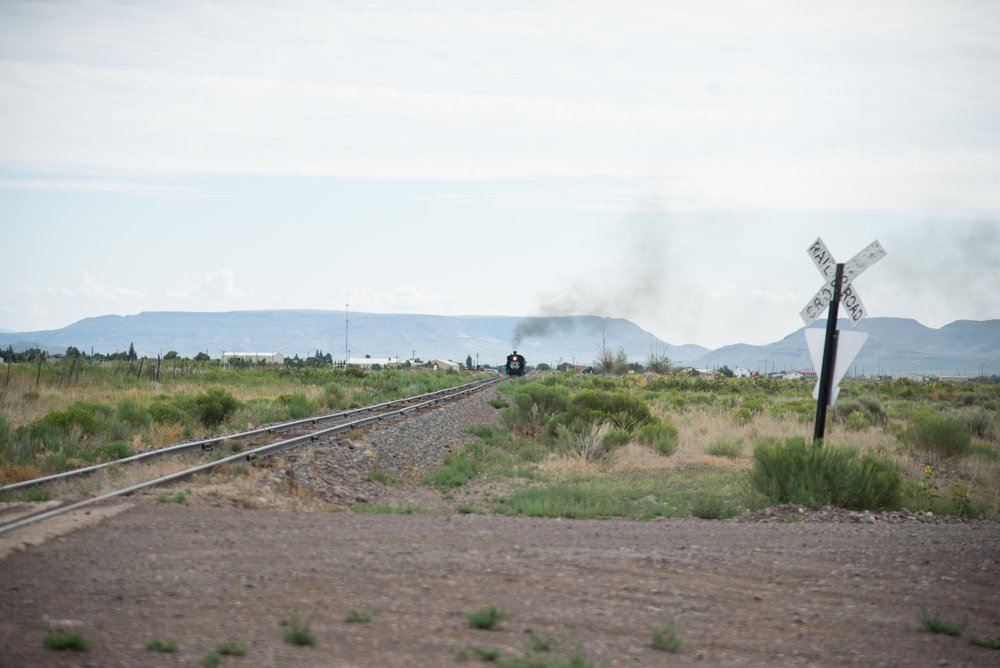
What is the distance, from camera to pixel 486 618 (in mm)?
6918

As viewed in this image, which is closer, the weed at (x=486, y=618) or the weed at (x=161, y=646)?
the weed at (x=161, y=646)

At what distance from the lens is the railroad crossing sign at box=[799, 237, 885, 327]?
1451 centimetres

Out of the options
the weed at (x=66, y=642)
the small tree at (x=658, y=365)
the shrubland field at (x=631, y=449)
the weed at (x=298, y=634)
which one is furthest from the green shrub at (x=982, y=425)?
the small tree at (x=658, y=365)

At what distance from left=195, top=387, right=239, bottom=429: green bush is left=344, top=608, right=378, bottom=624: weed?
20542 mm

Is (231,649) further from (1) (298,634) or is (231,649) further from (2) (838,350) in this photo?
(2) (838,350)

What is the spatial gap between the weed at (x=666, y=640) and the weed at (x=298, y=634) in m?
2.18

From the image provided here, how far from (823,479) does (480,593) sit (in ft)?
27.1

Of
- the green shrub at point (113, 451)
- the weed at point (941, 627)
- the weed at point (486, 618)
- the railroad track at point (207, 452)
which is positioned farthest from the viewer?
the green shrub at point (113, 451)

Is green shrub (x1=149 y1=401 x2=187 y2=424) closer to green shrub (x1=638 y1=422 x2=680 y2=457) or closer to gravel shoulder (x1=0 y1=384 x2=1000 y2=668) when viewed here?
green shrub (x1=638 y1=422 x2=680 y2=457)

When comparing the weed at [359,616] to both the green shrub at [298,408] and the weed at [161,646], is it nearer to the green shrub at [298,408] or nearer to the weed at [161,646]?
the weed at [161,646]

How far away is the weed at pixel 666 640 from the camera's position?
6.64m

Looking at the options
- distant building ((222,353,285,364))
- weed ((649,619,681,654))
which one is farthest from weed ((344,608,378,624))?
distant building ((222,353,285,364))

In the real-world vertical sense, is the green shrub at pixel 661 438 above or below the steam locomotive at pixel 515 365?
below

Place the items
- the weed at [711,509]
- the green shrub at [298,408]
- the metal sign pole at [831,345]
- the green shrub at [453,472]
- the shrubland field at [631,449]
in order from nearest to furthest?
the weed at [711,509], the shrubland field at [631,449], the metal sign pole at [831,345], the green shrub at [453,472], the green shrub at [298,408]
